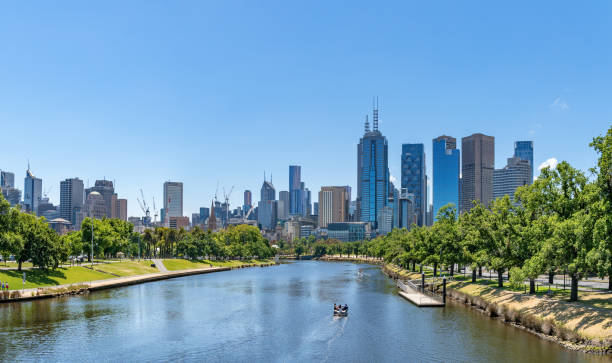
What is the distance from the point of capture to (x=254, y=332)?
64.6m

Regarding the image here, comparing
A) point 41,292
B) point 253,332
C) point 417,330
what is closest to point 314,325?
point 253,332

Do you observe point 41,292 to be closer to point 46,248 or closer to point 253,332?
point 46,248

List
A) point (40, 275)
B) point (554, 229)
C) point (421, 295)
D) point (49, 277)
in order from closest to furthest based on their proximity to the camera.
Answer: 1. point (554, 229)
2. point (421, 295)
3. point (40, 275)
4. point (49, 277)

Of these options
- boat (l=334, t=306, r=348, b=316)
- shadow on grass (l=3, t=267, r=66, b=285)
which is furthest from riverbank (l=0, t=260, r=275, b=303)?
boat (l=334, t=306, r=348, b=316)

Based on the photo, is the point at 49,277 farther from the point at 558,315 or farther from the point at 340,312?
the point at 558,315

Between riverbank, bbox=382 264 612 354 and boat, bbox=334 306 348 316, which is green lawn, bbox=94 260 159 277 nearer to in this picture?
boat, bbox=334 306 348 316

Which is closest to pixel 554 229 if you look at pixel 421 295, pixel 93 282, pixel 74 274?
pixel 421 295

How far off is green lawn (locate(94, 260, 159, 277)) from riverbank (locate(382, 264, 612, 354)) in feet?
316

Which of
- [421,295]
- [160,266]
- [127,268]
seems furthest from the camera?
[160,266]

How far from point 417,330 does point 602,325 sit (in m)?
21.5

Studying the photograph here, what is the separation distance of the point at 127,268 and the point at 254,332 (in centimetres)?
9520

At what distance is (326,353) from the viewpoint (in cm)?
5366

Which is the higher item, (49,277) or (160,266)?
(49,277)

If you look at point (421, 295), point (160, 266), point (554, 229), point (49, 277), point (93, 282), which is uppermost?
point (554, 229)
